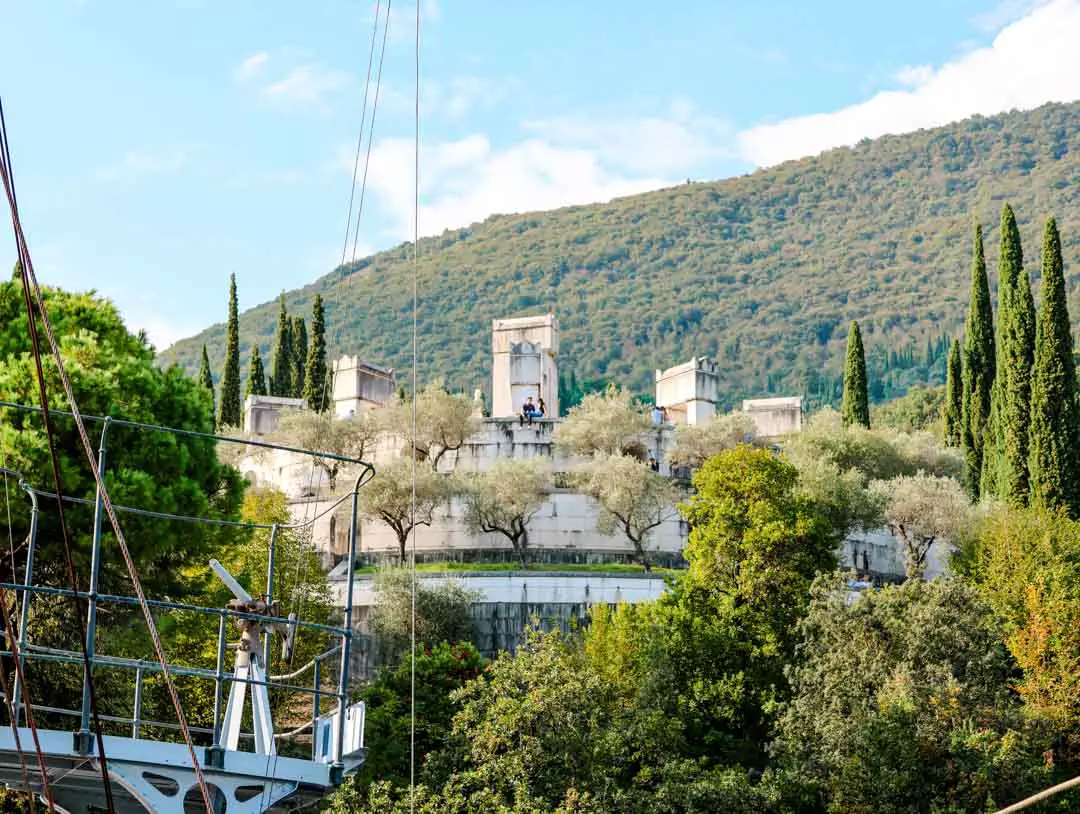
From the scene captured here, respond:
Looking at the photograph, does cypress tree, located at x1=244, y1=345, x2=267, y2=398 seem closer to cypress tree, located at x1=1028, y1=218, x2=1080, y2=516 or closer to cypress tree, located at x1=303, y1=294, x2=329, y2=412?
cypress tree, located at x1=303, y1=294, x2=329, y2=412

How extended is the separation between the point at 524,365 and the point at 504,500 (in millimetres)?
12069

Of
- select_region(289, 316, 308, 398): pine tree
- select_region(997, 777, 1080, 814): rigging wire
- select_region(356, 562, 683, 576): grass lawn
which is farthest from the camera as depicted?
select_region(289, 316, 308, 398): pine tree

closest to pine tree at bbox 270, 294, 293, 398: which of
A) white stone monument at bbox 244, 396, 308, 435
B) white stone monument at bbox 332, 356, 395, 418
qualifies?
white stone monument at bbox 244, 396, 308, 435

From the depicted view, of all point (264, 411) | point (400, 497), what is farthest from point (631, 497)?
point (264, 411)

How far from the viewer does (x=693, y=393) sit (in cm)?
6241

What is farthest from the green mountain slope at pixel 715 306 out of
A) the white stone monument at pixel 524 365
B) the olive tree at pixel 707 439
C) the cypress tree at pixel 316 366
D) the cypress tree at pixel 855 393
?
the olive tree at pixel 707 439

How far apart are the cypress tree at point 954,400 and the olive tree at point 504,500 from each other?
71.5 feet

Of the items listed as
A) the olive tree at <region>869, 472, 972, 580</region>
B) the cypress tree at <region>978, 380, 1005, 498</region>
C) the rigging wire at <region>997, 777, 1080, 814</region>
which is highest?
the cypress tree at <region>978, 380, 1005, 498</region>

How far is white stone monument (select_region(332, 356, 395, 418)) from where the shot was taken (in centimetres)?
6181

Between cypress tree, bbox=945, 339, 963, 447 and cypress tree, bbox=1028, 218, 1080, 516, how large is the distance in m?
15.8

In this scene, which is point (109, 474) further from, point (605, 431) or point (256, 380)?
point (256, 380)

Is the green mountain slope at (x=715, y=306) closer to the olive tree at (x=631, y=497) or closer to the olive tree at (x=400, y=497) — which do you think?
the olive tree at (x=631, y=497)

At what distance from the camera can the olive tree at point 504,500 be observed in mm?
49125

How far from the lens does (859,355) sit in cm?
6762
